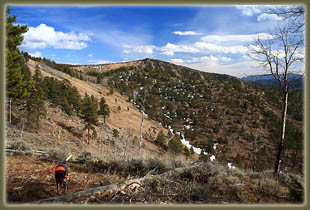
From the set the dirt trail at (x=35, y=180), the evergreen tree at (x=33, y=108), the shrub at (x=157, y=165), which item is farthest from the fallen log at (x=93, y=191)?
the evergreen tree at (x=33, y=108)

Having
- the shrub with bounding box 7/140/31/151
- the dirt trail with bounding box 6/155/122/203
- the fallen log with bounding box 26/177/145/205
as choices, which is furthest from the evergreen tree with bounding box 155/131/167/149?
the fallen log with bounding box 26/177/145/205

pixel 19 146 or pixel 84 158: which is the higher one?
pixel 19 146

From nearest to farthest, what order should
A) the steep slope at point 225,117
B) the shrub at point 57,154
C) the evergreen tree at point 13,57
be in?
the shrub at point 57,154 < the evergreen tree at point 13,57 < the steep slope at point 225,117

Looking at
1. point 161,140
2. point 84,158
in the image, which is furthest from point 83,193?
point 161,140

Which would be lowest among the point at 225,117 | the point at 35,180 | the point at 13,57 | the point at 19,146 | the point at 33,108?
the point at 35,180

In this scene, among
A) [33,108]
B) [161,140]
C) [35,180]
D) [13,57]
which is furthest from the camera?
[161,140]

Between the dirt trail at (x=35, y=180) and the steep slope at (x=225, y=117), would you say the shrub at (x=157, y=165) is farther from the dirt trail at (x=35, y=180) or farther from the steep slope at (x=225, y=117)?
the steep slope at (x=225, y=117)

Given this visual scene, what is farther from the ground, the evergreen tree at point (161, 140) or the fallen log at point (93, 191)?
the fallen log at point (93, 191)

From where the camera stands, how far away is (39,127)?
28281 millimetres

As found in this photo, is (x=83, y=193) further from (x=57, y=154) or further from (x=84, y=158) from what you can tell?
(x=57, y=154)

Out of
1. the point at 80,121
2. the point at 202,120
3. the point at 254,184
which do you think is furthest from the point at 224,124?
the point at 254,184

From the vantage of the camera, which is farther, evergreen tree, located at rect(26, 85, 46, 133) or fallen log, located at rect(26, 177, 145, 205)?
evergreen tree, located at rect(26, 85, 46, 133)

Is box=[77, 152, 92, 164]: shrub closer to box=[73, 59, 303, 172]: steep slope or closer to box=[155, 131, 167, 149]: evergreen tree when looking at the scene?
box=[73, 59, 303, 172]: steep slope

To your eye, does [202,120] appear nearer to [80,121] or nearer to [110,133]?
[110,133]
